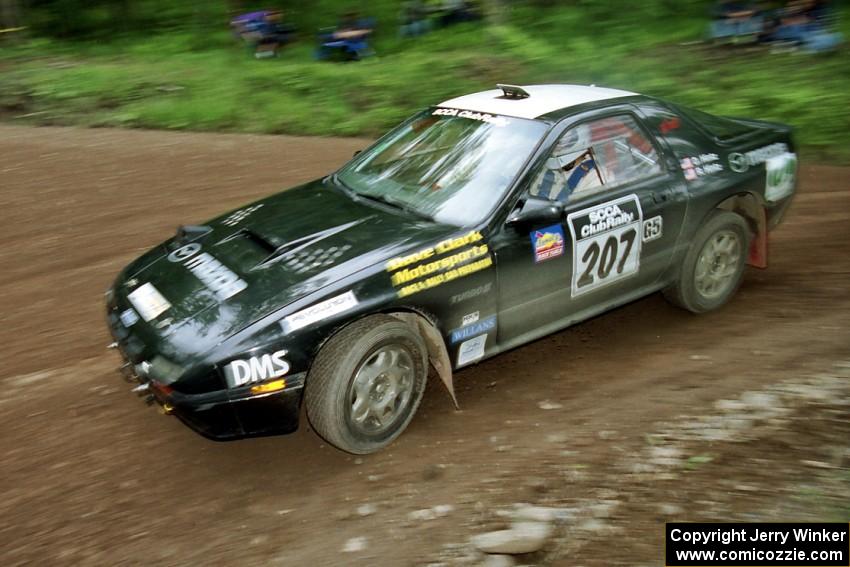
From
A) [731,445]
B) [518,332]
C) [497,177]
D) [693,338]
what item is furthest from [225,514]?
[693,338]

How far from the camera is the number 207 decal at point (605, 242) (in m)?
4.29

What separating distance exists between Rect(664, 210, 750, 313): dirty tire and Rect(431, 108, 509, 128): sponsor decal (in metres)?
1.53

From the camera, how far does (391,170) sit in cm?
469

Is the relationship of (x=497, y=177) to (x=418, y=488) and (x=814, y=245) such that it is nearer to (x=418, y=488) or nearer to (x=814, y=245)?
(x=418, y=488)

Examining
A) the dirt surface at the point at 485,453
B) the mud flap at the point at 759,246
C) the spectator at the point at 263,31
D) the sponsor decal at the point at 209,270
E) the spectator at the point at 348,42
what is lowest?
the dirt surface at the point at 485,453

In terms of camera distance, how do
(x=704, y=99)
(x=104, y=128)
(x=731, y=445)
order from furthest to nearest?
(x=104, y=128), (x=704, y=99), (x=731, y=445)

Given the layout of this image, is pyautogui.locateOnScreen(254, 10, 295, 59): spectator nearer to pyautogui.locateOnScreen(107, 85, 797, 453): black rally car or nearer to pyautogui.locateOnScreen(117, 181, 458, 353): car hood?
pyautogui.locateOnScreen(107, 85, 797, 453): black rally car

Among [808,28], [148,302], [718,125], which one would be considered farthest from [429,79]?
[148,302]

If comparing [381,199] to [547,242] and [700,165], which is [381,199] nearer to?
[547,242]

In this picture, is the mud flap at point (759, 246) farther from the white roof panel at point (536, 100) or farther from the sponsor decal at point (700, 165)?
the white roof panel at point (536, 100)

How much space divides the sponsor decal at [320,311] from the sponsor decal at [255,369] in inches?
5.2

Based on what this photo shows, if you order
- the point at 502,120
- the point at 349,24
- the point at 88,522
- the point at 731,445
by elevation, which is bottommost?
the point at 731,445

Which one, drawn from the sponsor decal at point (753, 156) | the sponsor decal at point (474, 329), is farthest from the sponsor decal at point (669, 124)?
the sponsor decal at point (474, 329)

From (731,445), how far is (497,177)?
185 centimetres
